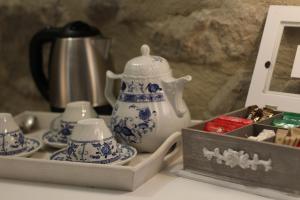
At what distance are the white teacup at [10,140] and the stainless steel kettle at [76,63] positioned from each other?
0.30 meters

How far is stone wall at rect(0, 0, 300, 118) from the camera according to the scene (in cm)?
111

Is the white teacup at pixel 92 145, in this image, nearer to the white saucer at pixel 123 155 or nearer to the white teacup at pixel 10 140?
the white saucer at pixel 123 155

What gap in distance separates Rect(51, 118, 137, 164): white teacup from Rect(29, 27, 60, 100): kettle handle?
44cm

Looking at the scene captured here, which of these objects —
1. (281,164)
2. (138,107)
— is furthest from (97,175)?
(281,164)

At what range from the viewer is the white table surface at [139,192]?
0.75 meters

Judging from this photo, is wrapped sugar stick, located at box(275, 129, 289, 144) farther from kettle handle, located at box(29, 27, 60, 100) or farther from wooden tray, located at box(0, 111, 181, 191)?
kettle handle, located at box(29, 27, 60, 100)

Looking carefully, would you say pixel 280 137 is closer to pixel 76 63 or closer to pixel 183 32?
pixel 183 32

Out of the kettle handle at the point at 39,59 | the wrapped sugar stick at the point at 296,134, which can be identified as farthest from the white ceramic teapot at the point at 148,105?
the kettle handle at the point at 39,59

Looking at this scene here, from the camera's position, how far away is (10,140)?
91 cm

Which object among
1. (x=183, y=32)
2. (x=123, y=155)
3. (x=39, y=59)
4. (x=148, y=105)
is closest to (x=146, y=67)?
(x=148, y=105)

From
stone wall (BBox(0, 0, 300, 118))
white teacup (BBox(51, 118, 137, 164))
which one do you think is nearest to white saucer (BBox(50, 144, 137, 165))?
white teacup (BBox(51, 118, 137, 164))

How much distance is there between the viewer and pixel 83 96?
1.21 m

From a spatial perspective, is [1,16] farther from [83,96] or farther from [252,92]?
[252,92]

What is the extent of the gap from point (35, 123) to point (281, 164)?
2.27 ft
